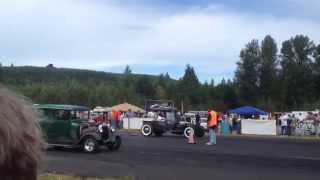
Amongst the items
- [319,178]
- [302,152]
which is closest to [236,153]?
[302,152]

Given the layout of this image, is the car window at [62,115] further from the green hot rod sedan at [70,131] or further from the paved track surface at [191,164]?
the paved track surface at [191,164]

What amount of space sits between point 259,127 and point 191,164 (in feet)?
83.1

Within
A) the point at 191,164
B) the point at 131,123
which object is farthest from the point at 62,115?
the point at 131,123

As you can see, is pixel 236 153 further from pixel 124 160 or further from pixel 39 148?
pixel 39 148

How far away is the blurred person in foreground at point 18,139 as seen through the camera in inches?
62.9

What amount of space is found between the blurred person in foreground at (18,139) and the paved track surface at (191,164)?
11946 millimetres

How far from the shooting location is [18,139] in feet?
5.40

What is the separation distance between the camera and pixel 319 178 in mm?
14922

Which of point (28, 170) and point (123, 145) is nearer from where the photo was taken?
point (28, 170)

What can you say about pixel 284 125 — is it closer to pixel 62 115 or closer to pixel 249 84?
pixel 62 115

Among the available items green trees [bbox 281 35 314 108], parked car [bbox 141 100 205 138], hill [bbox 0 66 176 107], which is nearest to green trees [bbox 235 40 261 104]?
green trees [bbox 281 35 314 108]

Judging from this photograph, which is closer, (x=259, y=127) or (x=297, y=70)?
(x=259, y=127)

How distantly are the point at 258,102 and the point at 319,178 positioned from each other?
3682 inches

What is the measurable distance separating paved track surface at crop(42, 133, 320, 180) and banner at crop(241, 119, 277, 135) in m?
17.7
